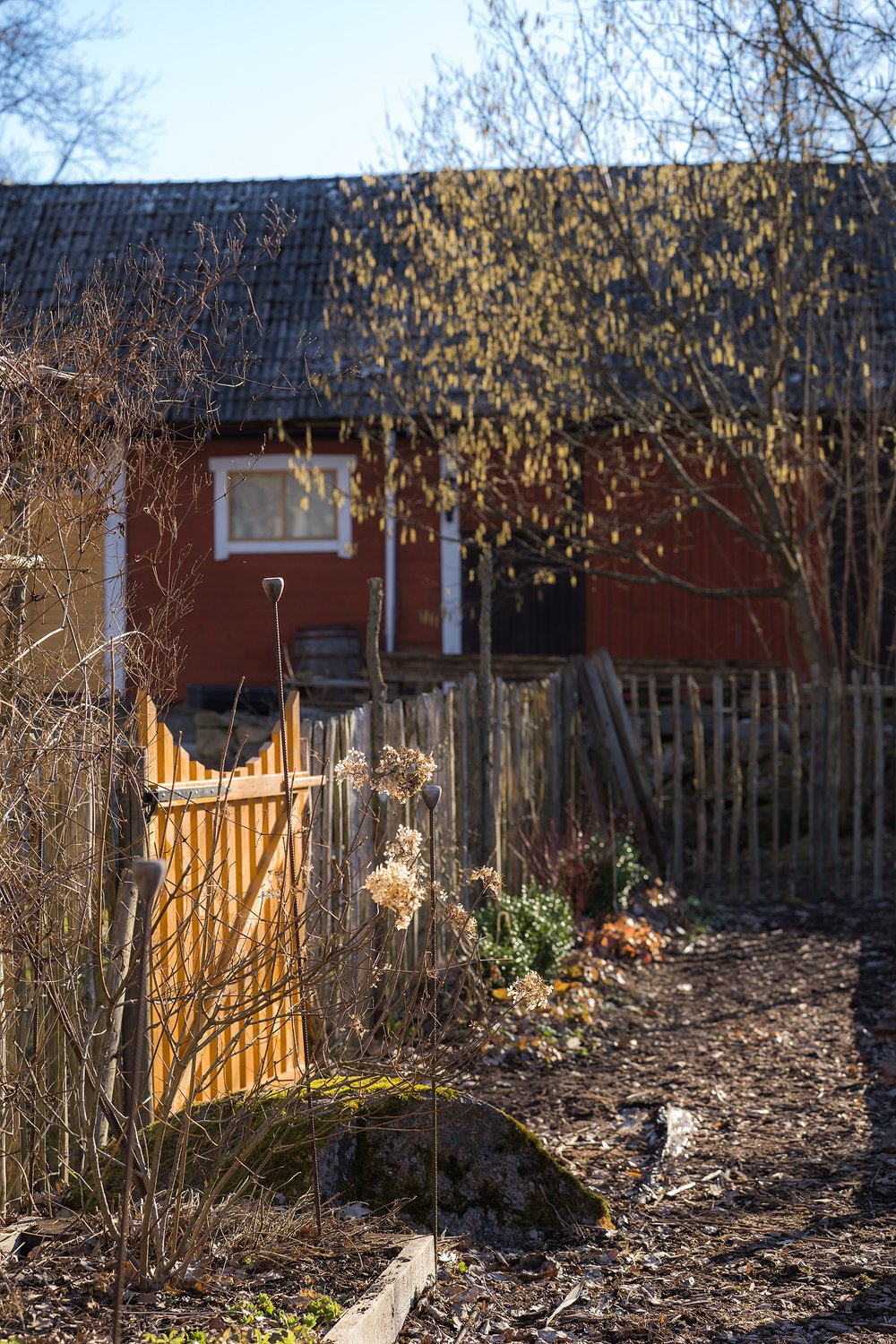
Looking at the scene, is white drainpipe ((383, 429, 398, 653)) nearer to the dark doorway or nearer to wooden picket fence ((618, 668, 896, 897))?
the dark doorway

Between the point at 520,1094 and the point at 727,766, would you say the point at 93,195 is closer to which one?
the point at 727,766

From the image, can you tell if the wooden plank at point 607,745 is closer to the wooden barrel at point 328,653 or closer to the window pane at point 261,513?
the wooden barrel at point 328,653

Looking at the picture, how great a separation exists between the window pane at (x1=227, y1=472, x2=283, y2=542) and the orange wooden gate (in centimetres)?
905

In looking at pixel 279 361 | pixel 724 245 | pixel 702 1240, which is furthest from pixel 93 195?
pixel 702 1240

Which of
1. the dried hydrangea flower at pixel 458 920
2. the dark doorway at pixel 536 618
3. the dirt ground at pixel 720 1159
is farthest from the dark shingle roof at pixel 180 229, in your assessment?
the dried hydrangea flower at pixel 458 920

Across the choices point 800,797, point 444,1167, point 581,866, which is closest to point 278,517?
point 800,797

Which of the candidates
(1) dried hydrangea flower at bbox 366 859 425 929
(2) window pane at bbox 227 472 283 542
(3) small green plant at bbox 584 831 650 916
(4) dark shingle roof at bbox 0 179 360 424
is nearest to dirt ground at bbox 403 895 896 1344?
(3) small green plant at bbox 584 831 650 916

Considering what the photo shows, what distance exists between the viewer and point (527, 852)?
26.5ft

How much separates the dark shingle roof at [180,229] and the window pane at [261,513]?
2.80ft

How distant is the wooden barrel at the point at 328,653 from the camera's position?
43.2ft

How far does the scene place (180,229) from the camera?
15398 millimetres

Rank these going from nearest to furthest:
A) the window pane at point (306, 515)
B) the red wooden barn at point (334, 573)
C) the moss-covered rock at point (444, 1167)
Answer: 1. the moss-covered rock at point (444, 1167)
2. the red wooden barn at point (334, 573)
3. the window pane at point (306, 515)

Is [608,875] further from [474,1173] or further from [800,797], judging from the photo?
[474,1173]

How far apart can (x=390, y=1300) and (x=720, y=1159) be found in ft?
6.19
